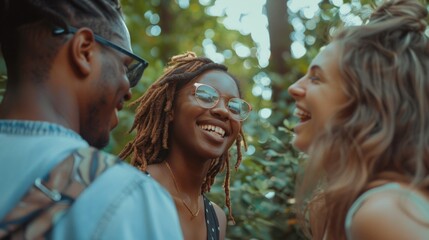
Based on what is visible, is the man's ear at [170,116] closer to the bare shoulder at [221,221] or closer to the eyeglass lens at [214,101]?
the eyeglass lens at [214,101]

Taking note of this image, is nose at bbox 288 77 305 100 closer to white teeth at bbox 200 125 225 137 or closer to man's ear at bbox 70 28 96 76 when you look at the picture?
man's ear at bbox 70 28 96 76

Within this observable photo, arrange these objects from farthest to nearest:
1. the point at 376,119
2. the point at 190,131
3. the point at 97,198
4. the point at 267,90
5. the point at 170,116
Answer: the point at 267,90
the point at 170,116
the point at 190,131
the point at 376,119
the point at 97,198

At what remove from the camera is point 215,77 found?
4.20m

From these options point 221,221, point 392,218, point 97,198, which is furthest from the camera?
point 221,221

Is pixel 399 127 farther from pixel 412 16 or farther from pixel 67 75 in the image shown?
pixel 67 75

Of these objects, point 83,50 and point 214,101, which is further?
point 214,101

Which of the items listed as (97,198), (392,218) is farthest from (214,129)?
(97,198)

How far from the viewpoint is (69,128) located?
6.55ft

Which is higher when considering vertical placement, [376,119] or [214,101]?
[376,119]

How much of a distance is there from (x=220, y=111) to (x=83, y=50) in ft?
6.63

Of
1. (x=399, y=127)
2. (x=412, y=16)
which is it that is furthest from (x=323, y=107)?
(x=412, y=16)

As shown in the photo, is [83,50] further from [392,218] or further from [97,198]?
[392,218]

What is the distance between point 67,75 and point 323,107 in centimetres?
107

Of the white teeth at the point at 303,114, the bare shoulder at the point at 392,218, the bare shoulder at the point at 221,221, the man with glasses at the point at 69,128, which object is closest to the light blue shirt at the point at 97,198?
the man with glasses at the point at 69,128
